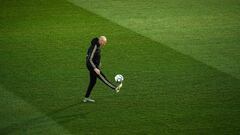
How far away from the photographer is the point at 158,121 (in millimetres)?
13797

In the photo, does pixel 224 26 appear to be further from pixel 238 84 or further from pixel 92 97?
pixel 92 97

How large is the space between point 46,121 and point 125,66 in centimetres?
473

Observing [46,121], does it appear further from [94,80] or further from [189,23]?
→ [189,23]

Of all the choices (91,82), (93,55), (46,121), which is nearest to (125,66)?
(91,82)

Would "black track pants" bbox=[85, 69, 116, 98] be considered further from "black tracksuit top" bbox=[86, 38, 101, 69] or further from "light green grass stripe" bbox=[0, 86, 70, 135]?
"light green grass stripe" bbox=[0, 86, 70, 135]

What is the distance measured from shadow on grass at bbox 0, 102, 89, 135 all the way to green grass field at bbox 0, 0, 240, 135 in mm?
25

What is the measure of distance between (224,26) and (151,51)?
4530 mm

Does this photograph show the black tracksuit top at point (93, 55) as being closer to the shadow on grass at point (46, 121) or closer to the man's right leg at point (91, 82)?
the man's right leg at point (91, 82)

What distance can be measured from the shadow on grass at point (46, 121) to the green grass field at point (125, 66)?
0.08ft

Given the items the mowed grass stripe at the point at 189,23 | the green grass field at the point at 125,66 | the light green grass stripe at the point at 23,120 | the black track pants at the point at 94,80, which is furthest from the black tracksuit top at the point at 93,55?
the mowed grass stripe at the point at 189,23

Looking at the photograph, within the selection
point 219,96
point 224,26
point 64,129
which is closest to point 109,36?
point 224,26

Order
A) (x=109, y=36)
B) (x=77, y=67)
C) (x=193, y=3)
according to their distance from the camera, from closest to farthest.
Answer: (x=77, y=67) → (x=109, y=36) → (x=193, y=3)

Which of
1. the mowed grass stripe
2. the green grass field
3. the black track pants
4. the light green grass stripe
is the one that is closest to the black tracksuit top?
the black track pants

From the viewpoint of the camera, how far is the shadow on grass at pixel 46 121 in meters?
13.3
